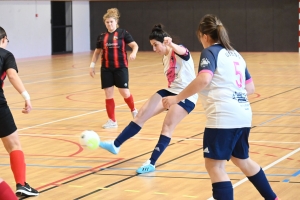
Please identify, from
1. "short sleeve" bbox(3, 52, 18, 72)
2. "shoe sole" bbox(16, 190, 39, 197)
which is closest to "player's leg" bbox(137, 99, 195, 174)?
"shoe sole" bbox(16, 190, 39, 197)

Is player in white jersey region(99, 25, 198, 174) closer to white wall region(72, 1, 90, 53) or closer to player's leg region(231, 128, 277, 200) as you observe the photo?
player's leg region(231, 128, 277, 200)

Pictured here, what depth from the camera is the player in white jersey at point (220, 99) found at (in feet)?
14.5

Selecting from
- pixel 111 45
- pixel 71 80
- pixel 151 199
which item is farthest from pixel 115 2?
pixel 151 199

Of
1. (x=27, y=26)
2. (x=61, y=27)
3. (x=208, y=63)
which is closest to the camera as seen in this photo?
(x=208, y=63)

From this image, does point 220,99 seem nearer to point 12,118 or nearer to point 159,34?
point 12,118

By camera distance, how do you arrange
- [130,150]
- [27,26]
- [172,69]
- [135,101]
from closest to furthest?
[172,69], [130,150], [135,101], [27,26]

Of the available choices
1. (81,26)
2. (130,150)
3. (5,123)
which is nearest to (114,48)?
(130,150)

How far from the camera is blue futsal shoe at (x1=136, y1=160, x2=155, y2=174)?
6.58 meters

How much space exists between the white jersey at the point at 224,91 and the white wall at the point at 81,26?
2397cm

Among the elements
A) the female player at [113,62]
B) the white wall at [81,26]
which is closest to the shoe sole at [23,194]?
the female player at [113,62]

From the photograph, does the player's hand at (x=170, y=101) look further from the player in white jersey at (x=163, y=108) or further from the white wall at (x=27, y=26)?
the white wall at (x=27, y=26)

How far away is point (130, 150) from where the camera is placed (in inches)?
309

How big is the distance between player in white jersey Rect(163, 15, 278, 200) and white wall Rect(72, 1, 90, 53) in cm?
2392

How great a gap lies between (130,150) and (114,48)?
91.9 inches
